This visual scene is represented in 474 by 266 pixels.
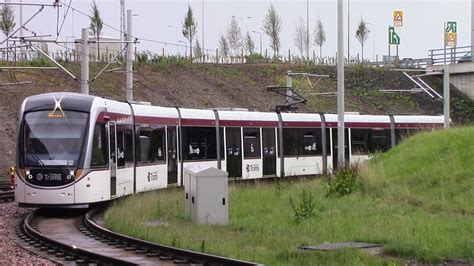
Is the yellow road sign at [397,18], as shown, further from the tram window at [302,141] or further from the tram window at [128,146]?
the tram window at [128,146]

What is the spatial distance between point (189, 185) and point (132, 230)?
91.3 inches

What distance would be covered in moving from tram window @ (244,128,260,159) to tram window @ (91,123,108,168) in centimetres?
1099

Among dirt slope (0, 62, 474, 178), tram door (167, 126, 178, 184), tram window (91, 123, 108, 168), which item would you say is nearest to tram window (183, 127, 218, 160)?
tram door (167, 126, 178, 184)

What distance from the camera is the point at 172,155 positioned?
28.8 m

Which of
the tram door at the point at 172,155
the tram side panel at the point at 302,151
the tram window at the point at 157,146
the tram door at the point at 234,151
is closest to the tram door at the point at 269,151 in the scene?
the tram side panel at the point at 302,151

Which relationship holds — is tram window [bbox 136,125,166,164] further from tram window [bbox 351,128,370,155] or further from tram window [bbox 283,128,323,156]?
tram window [bbox 351,128,370,155]

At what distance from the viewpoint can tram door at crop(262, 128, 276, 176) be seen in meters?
33.7

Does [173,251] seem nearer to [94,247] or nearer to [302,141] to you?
[94,247]

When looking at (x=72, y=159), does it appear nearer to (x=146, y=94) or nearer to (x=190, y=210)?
(x=190, y=210)

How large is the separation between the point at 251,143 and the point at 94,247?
1726cm

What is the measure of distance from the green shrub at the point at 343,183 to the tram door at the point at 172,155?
7.20m

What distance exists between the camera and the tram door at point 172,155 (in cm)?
2864

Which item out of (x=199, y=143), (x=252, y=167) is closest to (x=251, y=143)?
Result: (x=252, y=167)

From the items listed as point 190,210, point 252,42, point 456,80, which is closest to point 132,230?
point 190,210
